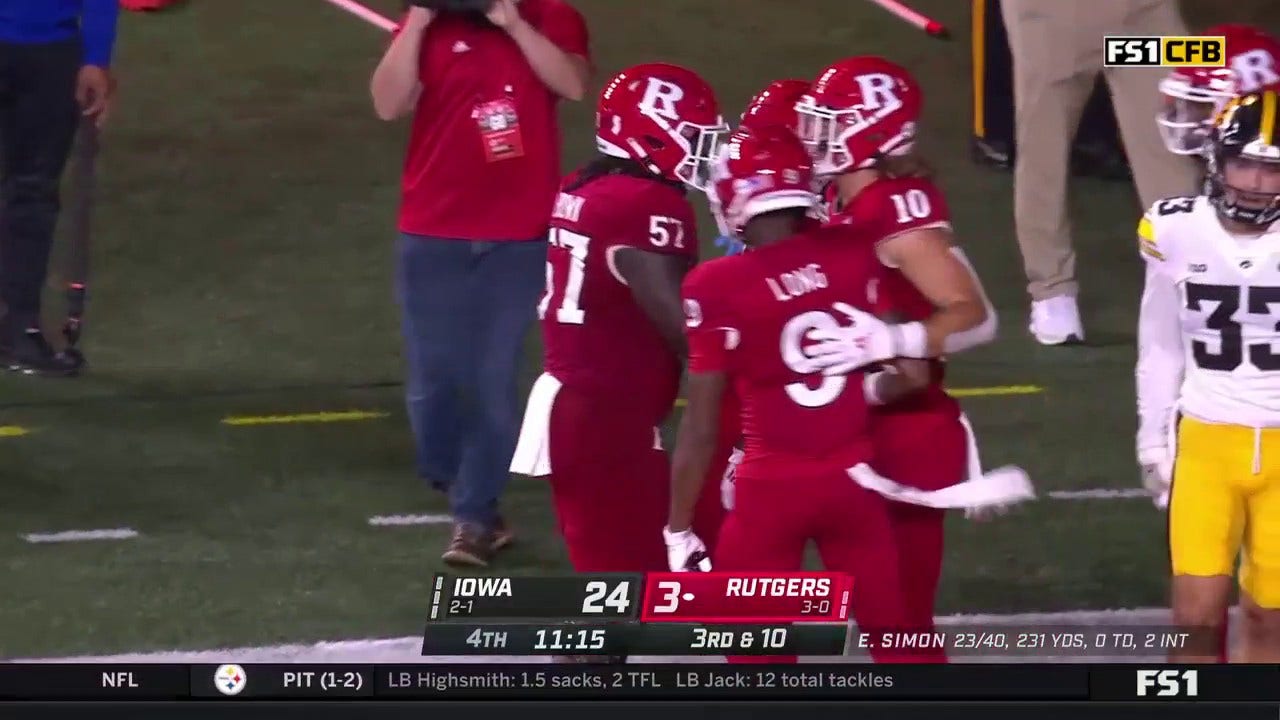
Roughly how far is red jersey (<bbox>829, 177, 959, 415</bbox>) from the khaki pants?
1.94 metres

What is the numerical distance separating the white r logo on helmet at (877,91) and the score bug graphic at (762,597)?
652 mm

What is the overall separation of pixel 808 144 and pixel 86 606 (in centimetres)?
149

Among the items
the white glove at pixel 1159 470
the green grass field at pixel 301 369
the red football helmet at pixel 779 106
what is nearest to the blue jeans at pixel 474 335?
the green grass field at pixel 301 369

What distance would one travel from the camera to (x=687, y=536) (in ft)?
9.39

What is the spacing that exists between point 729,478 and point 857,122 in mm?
519

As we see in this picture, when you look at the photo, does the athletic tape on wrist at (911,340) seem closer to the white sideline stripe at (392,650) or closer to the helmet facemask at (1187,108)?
the white sideline stripe at (392,650)

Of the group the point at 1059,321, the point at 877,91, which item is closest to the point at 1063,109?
the point at 1059,321

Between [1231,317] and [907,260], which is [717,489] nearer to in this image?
[907,260]

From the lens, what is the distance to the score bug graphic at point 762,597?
2.76 m

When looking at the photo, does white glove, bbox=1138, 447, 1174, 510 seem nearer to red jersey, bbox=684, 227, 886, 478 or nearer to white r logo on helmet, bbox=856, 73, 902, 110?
red jersey, bbox=684, 227, 886, 478

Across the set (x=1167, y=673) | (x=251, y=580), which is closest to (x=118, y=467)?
(x=251, y=580)

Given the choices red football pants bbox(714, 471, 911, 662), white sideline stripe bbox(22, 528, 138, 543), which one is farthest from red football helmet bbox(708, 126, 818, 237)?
white sideline stripe bbox(22, 528, 138, 543)

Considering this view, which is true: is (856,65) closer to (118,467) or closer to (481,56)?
(481,56)

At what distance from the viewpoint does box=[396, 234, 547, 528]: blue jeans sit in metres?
3.72
